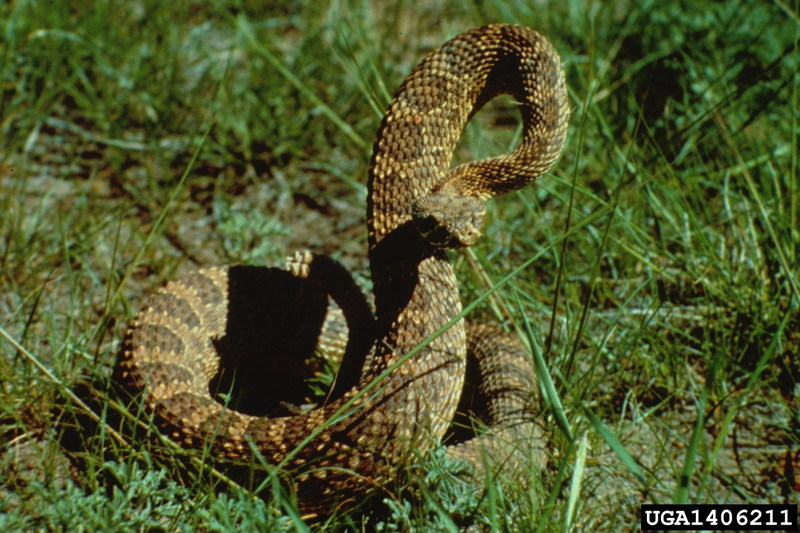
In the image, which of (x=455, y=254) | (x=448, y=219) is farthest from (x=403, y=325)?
(x=455, y=254)

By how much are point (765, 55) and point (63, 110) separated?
5.19m

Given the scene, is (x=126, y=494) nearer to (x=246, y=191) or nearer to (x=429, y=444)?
(x=429, y=444)

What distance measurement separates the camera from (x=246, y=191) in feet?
18.8

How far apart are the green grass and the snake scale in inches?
7.3

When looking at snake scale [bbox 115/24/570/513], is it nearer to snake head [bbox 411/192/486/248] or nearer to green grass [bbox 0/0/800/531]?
snake head [bbox 411/192/486/248]

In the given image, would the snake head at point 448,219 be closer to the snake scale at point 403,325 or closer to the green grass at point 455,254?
the snake scale at point 403,325

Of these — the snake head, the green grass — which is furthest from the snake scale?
the green grass

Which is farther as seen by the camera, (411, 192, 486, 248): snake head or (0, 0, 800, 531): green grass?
(411, 192, 486, 248): snake head

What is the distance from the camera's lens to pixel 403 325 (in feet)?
11.9

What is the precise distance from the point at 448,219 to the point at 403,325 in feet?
1.73

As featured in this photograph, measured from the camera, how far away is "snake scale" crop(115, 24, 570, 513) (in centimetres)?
333

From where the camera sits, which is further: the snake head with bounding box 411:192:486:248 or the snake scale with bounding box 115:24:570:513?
the snake head with bounding box 411:192:486:248

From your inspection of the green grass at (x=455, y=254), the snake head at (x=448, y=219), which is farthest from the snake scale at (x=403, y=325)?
the green grass at (x=455, y=254)

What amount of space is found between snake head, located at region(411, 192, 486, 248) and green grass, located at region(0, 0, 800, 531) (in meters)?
0.42
